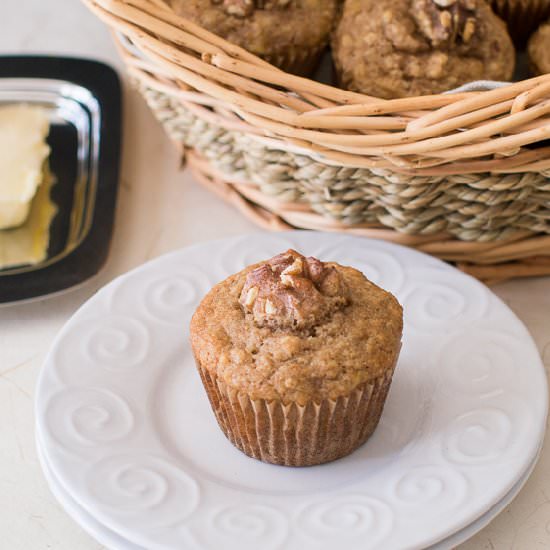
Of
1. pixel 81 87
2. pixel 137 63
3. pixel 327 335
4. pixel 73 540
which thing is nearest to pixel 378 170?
pixel 327 335

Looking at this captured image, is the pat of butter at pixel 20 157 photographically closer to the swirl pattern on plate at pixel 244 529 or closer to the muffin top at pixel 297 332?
the muffin top at pixel 297 332

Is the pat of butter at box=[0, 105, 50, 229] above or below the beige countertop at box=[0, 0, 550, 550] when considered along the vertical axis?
Result: above

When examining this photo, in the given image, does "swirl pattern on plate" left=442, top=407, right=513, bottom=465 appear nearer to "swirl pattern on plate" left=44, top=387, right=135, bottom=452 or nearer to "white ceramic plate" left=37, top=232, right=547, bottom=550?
"white ceramic plate" left=37, top=232, right=547, bottom=550

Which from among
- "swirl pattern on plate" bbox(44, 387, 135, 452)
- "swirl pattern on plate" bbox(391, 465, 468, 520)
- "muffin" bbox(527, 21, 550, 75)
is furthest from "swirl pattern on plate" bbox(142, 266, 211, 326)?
"muffin" bbox(527, 21, 550, 75)

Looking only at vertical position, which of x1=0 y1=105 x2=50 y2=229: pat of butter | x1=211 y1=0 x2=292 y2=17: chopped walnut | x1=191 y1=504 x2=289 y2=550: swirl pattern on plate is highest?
x1=211 y1=0 x2=292 y2=17: chopped walnut

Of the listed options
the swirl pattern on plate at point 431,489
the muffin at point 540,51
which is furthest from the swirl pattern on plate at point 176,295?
the muffin at point 540,51

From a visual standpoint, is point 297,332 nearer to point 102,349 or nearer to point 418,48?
point 102,349

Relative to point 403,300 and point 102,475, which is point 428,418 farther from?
point 102,475
